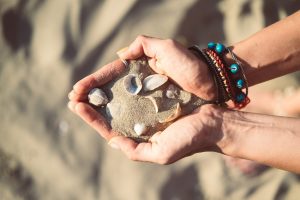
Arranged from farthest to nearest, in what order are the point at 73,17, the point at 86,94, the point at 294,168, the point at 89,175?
the point at 73,17
the point at 89,175
the point at 86,94
the point at 294,168

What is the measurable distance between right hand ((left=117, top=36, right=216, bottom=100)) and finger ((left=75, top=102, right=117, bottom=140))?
0.24 m

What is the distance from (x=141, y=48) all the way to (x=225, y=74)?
13.2 inches

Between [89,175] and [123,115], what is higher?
[123,115]

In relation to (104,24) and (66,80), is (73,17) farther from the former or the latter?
(66,80)

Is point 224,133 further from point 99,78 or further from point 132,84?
point 99,78

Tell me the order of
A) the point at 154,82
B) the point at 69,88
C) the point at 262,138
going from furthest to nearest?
the point at 69,88
the point at 154,82
the point at 262,138

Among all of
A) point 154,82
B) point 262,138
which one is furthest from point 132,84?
point 262,138

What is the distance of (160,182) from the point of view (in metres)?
1.89

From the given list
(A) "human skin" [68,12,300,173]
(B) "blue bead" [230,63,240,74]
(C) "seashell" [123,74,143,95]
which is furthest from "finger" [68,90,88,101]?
(B) "blue bead" [230,63,240,74]

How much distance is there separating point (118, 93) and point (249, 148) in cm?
52

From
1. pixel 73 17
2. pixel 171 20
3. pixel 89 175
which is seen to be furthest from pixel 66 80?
pixel 171 20

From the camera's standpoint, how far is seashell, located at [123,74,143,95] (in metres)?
1.51

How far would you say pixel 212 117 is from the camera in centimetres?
149

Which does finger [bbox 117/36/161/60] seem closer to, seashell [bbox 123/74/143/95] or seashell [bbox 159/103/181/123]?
seashell [bbox 123/74/143/95]
